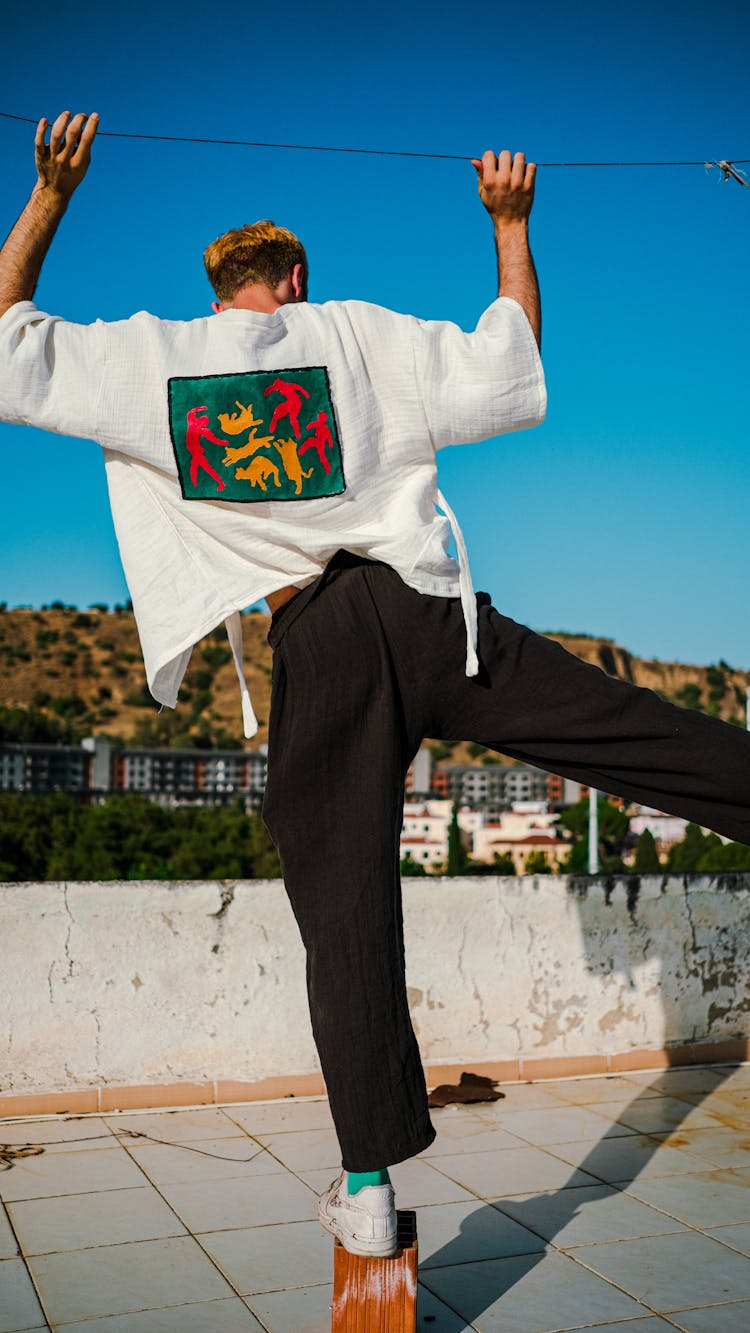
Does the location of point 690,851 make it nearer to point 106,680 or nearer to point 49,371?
point 49,371

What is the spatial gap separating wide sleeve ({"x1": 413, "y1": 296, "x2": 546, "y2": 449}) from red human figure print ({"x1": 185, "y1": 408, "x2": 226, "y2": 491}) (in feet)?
1.00

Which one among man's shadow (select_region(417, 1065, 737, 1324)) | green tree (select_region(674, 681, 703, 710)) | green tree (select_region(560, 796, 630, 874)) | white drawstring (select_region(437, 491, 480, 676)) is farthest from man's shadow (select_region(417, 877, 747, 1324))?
green tree (select_region(674, 681, 703, 710))

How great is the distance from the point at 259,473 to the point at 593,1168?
2.10 metres

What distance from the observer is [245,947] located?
11.9 feet

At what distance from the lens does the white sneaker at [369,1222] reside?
1.70m

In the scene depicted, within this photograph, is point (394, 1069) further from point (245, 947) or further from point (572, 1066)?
point (572, 1066)

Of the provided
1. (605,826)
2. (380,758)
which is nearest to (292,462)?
(380,758)

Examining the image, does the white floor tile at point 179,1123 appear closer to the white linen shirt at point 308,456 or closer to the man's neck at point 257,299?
the white linen shirt at point 308,456

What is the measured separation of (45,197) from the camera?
67.7 inches

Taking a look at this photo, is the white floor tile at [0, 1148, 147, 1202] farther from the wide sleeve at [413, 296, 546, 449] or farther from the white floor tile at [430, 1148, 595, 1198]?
the wide sleeve at [413, 296, 546, 449]

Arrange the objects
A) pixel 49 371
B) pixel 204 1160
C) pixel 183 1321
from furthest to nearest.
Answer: pixel 204 1160 < pixel 183 1321 < pixel 49 371

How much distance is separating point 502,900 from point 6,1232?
1.96m

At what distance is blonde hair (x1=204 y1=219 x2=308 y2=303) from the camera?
5.69ft

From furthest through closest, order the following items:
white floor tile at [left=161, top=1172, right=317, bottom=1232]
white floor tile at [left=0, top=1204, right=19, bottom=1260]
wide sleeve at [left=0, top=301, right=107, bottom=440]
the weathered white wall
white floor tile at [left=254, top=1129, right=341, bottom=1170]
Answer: the weathered white wall, white floor tile at [left=254, top=1129, right=341, bottom=1170], white floor tile at [left=161, top=1172, right=317, bottom=1232], white floor tile at [left=0, top=1204, right=19, bottom=1260], wide sleeve at [left=0, top=301, right=107, bottom=440]
